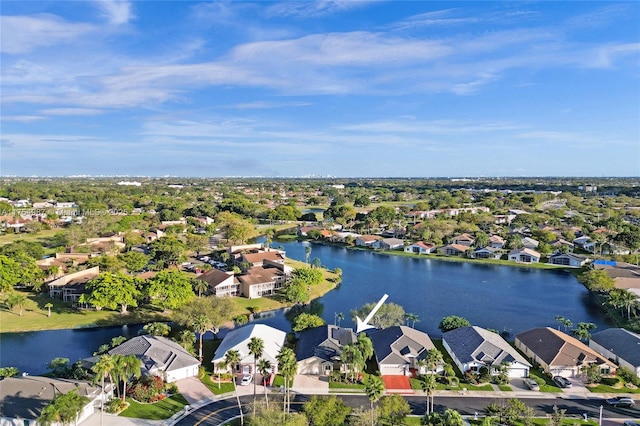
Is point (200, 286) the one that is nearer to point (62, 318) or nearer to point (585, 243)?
point (62, 318)

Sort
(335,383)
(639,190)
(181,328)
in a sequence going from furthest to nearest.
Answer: (639,190) → (181,328) → (335,383)

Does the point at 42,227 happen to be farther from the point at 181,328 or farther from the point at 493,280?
the point at 493,280

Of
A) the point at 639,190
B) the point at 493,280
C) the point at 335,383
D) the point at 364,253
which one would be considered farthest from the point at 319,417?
the point at 639,190

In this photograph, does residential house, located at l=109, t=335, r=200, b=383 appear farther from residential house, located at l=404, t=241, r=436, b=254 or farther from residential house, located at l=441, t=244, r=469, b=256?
residential house, located at l=441, t=244, r=469, b=256

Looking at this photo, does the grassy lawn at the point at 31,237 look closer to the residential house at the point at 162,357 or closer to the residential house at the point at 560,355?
the residential house at the point at 162,357

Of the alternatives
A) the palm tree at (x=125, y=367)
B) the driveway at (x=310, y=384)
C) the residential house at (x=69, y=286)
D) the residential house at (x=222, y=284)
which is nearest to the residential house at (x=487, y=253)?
the residential house at (x=222, y=284)

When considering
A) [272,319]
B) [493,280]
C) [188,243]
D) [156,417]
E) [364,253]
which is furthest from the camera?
[364,253]

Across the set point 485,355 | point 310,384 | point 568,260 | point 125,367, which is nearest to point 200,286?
point 125,367
